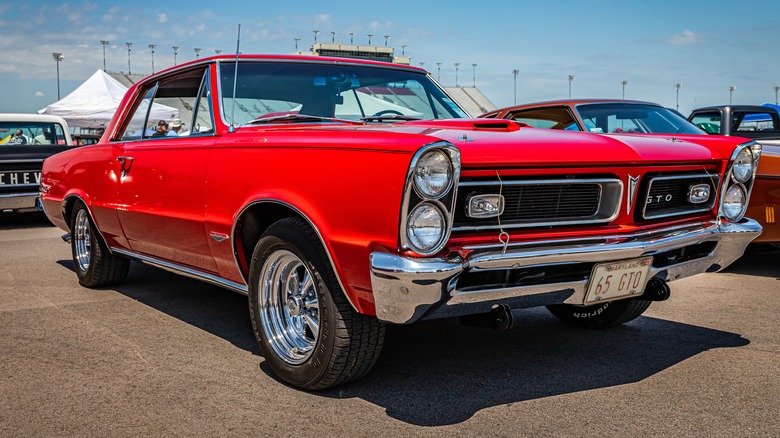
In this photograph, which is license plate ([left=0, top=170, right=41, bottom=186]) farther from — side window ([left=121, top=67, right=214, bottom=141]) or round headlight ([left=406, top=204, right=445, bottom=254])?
round headlight ([left=406, top=204, right=445, bottom=254])

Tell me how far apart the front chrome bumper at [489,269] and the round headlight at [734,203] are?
19.9 inches

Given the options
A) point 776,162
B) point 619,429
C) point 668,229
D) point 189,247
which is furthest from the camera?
point 776,162

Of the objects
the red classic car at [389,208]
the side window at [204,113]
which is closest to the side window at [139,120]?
the red classic car at [389,208]

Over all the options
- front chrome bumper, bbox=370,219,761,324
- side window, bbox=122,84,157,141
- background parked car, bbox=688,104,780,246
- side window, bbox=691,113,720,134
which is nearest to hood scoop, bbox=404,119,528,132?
front chrome bumper, bbox=370,219,761,324

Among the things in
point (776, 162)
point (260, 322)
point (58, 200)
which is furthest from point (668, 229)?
point (58, 200)

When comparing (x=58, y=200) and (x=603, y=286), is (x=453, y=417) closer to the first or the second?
(x=603, y=286)

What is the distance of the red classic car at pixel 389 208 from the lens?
2.90 metres

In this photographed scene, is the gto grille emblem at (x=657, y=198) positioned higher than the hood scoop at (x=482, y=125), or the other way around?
the hood scoop at (x=482, y=125)

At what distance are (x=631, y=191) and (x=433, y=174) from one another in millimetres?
1029

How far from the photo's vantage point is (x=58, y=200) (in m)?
6.09

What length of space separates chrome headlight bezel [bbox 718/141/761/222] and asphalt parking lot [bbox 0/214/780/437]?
74 centimetres

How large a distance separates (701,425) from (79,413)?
8.05ft

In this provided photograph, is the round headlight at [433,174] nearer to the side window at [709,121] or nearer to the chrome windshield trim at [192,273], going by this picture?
the chrome windshield trim at [192,273]

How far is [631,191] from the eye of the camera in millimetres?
3395
